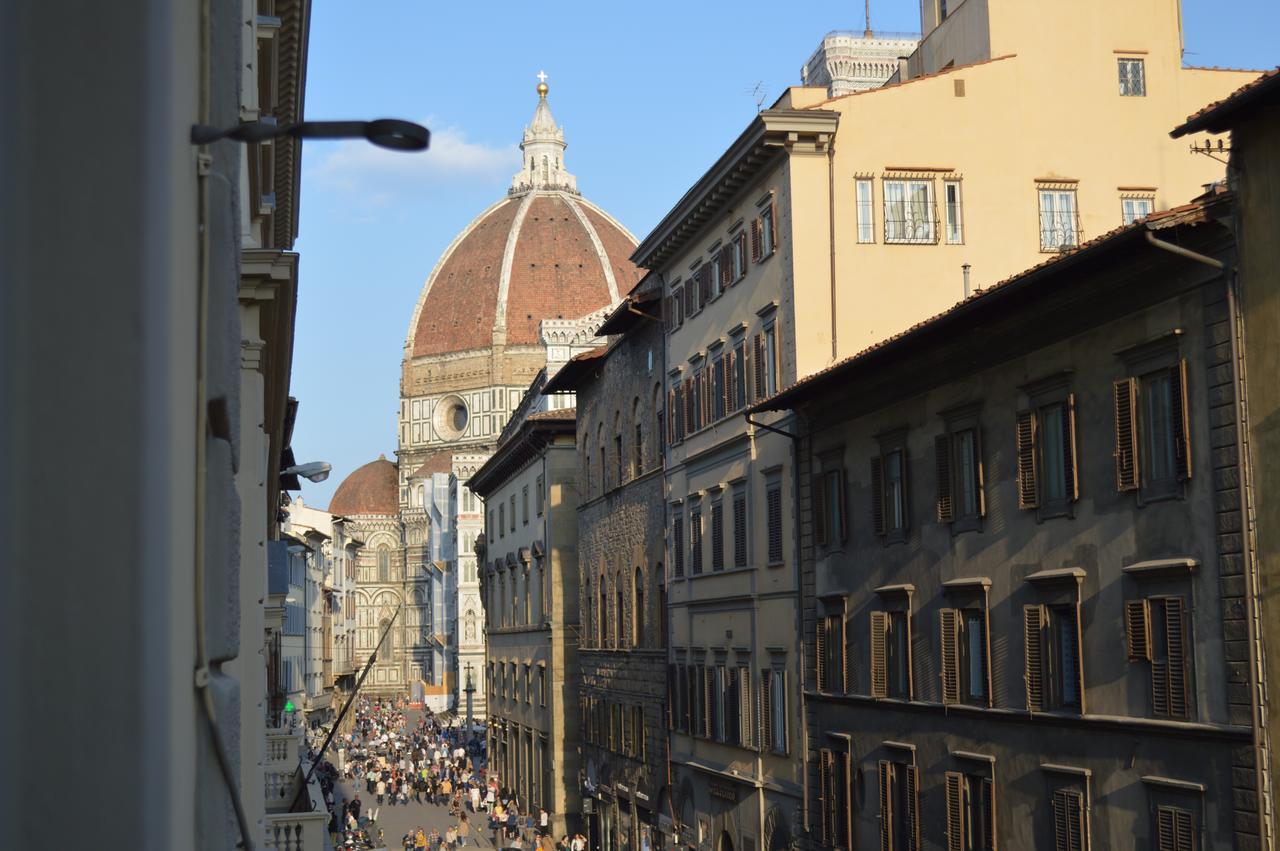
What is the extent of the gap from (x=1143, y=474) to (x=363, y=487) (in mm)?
181607

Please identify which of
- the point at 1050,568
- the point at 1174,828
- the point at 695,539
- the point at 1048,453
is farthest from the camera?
the point at 695,539

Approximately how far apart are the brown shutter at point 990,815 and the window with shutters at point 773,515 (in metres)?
9.91

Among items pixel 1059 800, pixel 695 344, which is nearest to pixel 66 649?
pixel 1059 800

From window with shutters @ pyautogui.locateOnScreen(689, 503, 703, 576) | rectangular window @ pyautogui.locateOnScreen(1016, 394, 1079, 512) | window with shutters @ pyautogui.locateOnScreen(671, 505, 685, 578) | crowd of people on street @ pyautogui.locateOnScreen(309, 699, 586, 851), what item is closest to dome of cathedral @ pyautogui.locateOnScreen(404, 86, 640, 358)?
crowd of people on street @ pyautogui.locateOnScreen(309, 699, 586, 851)

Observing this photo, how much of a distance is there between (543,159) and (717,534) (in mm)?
160269

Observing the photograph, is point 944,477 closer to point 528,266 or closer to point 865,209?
point 865,209

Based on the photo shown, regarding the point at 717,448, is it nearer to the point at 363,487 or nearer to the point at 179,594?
the point at 179,594

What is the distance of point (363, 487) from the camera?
647ft

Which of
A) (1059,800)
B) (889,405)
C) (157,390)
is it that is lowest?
(1059,800)

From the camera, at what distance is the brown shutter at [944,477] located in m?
24.9

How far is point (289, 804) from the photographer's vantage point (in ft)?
98.6

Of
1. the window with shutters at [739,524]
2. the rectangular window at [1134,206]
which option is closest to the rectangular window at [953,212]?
the rectangular window at [1134,206]

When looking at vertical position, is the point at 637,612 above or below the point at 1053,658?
above


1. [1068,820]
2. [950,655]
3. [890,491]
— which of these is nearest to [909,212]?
[890,491]
